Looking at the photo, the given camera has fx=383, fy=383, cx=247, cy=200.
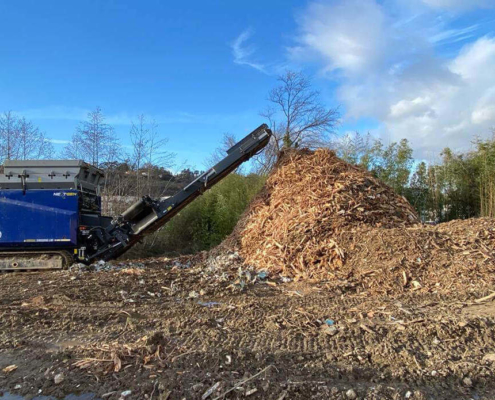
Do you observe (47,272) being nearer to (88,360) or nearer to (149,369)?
(88,360)

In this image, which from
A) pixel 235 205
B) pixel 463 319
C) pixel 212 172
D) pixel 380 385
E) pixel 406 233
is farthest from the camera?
pixel 235 205

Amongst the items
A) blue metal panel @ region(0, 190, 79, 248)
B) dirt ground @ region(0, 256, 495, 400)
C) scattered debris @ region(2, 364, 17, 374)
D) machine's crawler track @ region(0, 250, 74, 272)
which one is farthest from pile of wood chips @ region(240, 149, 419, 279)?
scattered debris @ region(2, 364, 17, 374)

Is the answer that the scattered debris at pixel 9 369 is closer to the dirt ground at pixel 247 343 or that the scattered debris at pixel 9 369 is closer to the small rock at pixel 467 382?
the dirt ground at pixel 247 343

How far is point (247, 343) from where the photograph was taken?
4.04 metres

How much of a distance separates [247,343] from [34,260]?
7.00 m

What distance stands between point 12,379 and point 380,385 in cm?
327

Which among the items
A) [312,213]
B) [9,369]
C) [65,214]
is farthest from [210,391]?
[65,214]

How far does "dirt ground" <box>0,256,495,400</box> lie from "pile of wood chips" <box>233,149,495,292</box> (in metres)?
0.63

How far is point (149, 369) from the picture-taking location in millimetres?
3436

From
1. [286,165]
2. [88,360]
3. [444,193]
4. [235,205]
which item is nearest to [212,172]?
[286,165]

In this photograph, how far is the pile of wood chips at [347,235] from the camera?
684cm

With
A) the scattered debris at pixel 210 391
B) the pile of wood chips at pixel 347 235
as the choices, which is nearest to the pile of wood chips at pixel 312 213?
the pile of wood chips at pixel 347 235

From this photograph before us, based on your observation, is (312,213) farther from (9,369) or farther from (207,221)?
(207,221)

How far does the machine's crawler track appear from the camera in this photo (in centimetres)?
892
